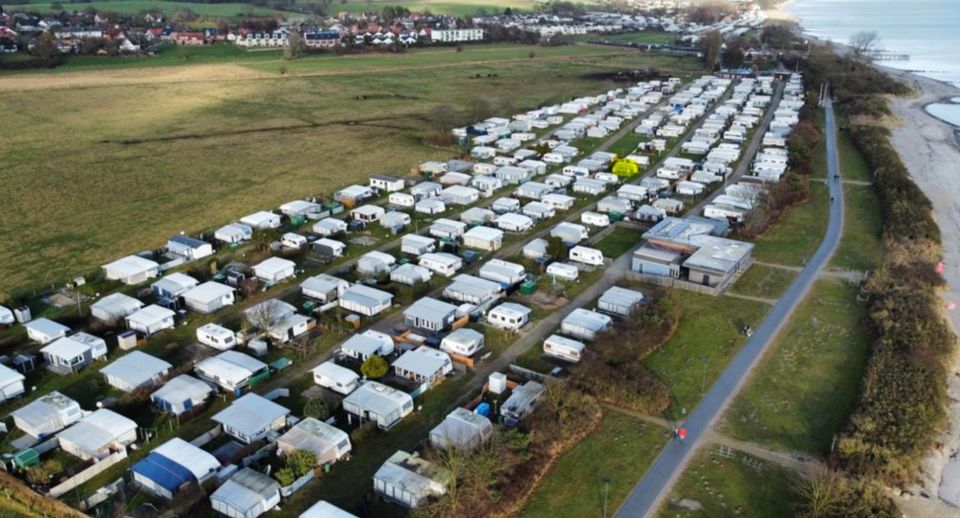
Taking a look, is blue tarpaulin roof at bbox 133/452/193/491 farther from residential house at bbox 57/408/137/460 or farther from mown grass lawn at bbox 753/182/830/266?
mown grass lawn at bbox 753/182/830/266

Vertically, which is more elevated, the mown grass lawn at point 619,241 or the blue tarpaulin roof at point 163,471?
the mown grass lawn at point 619,241

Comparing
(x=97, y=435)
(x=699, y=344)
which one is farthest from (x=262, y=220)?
(x=699, y=344)

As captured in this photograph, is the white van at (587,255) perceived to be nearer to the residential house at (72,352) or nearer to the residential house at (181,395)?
the residential house at (181,395)

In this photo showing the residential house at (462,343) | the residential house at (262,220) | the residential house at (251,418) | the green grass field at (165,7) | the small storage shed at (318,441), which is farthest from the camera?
the green grass field at (165,7)

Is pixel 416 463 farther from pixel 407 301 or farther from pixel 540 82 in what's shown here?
pixel 540 82

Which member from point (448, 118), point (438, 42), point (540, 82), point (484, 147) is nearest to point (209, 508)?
point (484, 147)

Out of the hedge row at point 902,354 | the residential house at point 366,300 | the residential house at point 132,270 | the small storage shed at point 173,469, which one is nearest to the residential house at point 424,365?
the residential house at point 366,300
